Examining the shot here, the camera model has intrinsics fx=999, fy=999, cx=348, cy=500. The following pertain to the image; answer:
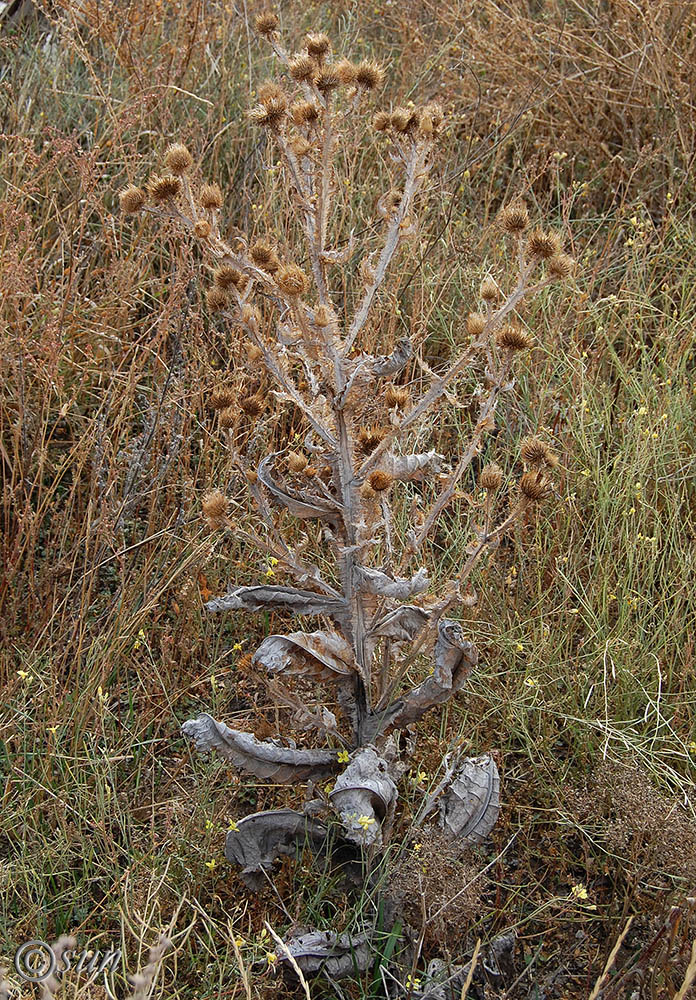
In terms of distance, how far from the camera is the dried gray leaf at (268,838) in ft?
6.70

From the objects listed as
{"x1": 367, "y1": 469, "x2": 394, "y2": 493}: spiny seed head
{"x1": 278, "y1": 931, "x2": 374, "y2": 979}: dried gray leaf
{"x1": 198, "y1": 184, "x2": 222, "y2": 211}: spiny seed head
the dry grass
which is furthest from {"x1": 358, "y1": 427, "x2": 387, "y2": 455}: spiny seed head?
{"x1": 278, "y1": 931, "x2": 374, "y2": 979}: dried gray leaf

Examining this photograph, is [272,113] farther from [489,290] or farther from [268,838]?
[268,838]

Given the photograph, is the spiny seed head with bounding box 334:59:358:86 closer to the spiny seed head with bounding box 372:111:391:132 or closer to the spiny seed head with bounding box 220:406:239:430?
the spiny seed head with bounding box 372:111:391:132

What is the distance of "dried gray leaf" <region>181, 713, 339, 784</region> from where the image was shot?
1922mm

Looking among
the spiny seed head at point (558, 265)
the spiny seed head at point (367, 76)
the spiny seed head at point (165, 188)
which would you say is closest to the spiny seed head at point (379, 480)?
the spiny seed head at point (558, 265)

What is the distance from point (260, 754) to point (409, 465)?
0.65 meters

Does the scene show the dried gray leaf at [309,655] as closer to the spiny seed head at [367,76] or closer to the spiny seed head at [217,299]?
the spiny seed head at [217,299]

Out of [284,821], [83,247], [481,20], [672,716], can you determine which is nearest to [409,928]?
[284,821]

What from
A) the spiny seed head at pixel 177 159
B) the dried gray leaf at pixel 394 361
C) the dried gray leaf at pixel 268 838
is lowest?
the dried gray leaf at pixel 268 838

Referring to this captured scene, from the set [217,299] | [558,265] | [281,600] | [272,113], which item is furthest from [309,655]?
[272,113]

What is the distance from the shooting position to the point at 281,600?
200 cm

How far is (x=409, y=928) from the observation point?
6.38ft

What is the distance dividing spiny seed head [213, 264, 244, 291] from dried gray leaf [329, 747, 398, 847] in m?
0.95

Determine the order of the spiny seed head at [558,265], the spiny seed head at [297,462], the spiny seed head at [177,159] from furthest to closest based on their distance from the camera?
the spiny seed head at [297,462] → the spiny seed head at [558,265] → the spiny seed head at [177,159]
